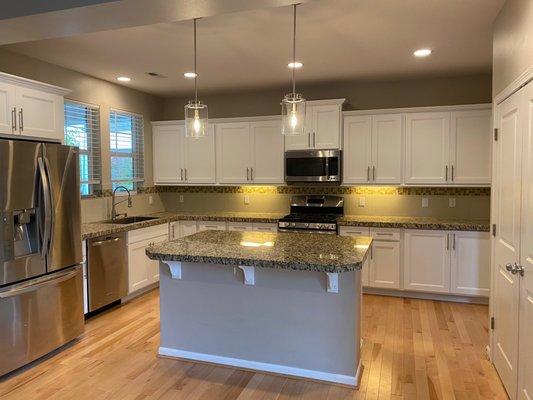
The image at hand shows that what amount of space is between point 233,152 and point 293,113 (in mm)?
2766

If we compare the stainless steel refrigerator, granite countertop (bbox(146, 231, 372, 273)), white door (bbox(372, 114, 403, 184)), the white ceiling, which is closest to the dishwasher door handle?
the stainless steel refrigerator

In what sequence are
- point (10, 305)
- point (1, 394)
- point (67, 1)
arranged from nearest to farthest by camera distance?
1. point (67, 1)
2. point (1, 394)
3. point (10, 305)

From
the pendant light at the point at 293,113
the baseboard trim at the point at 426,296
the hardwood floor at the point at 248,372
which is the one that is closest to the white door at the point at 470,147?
the baseboard trim at the point at 426,296

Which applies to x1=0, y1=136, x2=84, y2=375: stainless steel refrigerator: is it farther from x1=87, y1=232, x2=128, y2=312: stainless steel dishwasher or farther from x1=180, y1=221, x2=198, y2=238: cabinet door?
x1=180, y1=221, x2=198, y2=238: cabinet door

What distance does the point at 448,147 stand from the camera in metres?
4.48

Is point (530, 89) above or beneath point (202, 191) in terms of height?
above

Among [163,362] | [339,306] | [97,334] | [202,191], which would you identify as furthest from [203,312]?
[202,191]

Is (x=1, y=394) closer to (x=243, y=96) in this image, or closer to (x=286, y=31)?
(x=286, y=31)

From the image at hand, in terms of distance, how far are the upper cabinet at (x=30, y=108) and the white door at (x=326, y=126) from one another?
271 centimetres

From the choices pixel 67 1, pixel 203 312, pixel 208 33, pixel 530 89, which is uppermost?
pixel 208 33

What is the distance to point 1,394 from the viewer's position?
259cm

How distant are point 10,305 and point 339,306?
2274mm

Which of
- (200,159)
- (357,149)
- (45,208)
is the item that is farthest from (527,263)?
(200,159)

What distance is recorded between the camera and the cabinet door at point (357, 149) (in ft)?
15.5
